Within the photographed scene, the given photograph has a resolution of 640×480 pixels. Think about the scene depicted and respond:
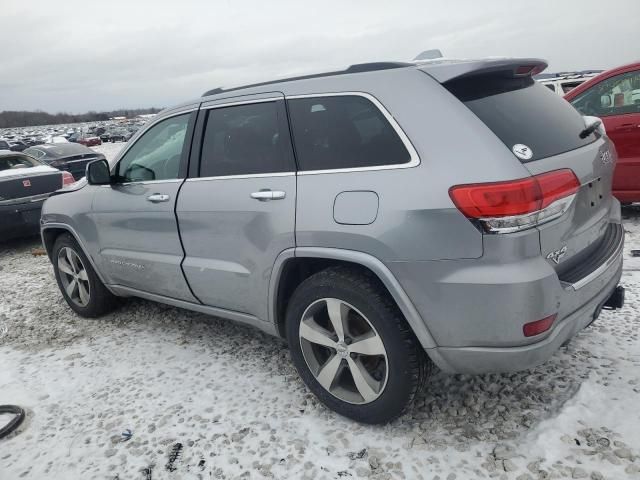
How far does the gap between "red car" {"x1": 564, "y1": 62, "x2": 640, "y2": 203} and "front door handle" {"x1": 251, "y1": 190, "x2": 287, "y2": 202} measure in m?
4.29

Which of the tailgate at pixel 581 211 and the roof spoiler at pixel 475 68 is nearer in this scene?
the tailgate at pixel 581 211

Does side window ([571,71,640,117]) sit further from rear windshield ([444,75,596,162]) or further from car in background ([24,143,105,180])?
car in background ([24,143,105,180])

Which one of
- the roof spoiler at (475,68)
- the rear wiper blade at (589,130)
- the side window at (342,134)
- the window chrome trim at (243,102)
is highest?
the roof spoiler at (475,68)

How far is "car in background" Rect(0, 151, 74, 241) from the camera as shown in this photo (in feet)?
22.3

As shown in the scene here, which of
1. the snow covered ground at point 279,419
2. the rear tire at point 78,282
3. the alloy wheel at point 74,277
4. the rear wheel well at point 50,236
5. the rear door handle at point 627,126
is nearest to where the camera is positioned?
the snow covered ground at point 279,419

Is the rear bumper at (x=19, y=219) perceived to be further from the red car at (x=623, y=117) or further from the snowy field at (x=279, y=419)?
the red car at (x=623, y=117)

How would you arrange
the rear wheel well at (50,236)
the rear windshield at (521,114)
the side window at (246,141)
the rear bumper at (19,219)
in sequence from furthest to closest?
the rear bumper at (19,219)
the rear wheel well at (50,236)
the side window at (246,141)
the rear windshield at (521,114)

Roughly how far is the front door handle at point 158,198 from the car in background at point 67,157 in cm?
1072

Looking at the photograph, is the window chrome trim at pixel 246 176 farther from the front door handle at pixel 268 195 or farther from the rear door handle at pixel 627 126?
the rear door handle at pixel 627 126

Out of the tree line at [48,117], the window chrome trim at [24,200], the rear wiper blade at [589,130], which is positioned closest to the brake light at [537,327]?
the rear wiper blade at [589,130]

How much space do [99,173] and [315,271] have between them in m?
1.96

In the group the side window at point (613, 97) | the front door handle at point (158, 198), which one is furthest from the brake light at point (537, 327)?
the side window at point (613, 97)

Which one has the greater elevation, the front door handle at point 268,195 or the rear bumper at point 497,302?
the front door handle at point 268,195

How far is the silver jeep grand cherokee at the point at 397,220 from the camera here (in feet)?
6.76
